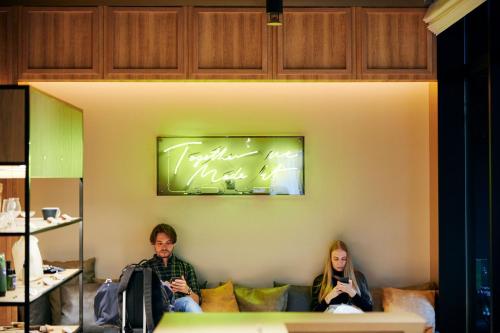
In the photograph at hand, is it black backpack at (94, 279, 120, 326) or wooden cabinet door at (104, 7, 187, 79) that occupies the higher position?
wooden cabinet door at (104, 7, 187, 79)

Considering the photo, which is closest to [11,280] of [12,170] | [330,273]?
[12,170]

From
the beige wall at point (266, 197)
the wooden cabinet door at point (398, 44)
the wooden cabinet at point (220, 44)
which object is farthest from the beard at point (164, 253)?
the wooden cabinet door at point (398, 44)

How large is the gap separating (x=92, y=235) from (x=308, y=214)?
80.0 inches

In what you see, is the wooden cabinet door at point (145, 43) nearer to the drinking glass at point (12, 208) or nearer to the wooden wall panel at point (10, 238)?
the wooden wall panel at point (10, 238)

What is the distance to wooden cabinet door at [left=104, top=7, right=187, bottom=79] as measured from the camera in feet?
16.8

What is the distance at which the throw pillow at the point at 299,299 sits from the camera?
5.19 m

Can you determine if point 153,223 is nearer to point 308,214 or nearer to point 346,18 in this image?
point 308,214

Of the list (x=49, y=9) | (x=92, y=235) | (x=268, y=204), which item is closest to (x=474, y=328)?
(x=268, y=204)

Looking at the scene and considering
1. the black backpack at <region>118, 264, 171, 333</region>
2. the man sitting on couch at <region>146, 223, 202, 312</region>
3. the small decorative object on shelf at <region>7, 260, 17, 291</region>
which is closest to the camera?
the small decorative object on shelf at <region>7, 260, 17, 291</region>

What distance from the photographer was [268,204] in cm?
553

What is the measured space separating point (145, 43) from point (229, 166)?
1340mm

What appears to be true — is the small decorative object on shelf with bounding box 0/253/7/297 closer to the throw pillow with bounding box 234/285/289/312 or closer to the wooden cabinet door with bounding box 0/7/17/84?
the wooden cabinet door with bounding box 0/7/17/84

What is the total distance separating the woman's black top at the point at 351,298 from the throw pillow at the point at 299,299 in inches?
2.8

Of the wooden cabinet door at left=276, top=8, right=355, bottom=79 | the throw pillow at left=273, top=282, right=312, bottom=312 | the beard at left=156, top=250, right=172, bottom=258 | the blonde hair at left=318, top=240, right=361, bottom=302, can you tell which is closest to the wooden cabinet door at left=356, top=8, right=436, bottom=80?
the wooden cabinet door at left=276, top=8, right=355, bottom=79
